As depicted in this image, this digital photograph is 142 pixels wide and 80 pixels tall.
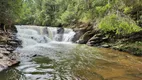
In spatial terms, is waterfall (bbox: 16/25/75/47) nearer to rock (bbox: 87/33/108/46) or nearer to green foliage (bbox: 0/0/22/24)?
rock (bbox: 87/33/108/46)

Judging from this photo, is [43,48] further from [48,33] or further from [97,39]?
[48,33]

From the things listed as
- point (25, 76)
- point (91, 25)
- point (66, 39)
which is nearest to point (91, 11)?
point (91, 25)

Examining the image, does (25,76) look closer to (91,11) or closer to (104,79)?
(104,79)

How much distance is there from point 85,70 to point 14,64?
300cm

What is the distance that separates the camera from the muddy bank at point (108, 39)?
432 inches

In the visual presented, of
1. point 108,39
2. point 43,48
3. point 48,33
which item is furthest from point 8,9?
point 108,39

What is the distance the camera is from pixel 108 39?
13.8m

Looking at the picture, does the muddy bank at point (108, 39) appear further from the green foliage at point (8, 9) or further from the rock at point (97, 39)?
the green foliage at point (8, 9)

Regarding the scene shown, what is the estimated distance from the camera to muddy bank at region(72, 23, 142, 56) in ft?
36.0

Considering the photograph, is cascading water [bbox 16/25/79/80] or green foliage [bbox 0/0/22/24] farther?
green foliage [bbox 0/0/22/24]

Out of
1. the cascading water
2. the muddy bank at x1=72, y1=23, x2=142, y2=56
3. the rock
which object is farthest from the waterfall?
the rock

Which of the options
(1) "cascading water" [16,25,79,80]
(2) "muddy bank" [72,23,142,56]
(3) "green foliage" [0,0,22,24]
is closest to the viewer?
(1) "cascading water" [16,25,79,80]

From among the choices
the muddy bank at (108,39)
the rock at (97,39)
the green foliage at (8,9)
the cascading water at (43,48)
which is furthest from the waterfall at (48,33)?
the green foliage at (8,9)

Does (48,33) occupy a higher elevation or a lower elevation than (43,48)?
higher
